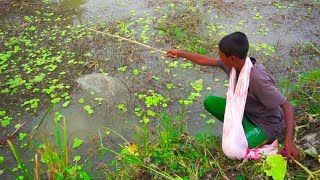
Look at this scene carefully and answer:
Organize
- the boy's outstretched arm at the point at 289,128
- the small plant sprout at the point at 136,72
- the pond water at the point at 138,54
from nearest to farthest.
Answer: the boy's outstretched arm at the point at 289,128 → the pond water at the point at 138,54 → the small plant sprout at the point at 136,72

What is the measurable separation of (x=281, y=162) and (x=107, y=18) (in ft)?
15.0

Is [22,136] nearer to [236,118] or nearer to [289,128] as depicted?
[236,118]

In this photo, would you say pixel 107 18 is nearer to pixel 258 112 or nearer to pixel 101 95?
pixel 101 95

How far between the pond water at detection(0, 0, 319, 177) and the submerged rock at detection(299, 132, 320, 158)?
957mm

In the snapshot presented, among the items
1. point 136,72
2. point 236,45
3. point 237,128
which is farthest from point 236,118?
point 136,72

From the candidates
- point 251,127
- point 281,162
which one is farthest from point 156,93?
point 281,162

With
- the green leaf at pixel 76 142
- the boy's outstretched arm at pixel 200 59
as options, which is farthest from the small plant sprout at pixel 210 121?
the green leaf at pixel 76 142

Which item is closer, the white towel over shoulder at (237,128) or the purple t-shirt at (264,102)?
the purple t-shirt at (264,102)

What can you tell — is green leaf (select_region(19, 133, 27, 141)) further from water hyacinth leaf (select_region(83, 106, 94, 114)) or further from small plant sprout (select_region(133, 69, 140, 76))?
small plant sprout (select_region(133, 69, 140, 76))

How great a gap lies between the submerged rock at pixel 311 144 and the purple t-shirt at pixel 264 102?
0.88ft

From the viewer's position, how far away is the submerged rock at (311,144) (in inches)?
99.7

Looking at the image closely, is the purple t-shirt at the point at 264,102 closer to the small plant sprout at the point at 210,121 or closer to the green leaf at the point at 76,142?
the small plant sprout at the point at 210,121

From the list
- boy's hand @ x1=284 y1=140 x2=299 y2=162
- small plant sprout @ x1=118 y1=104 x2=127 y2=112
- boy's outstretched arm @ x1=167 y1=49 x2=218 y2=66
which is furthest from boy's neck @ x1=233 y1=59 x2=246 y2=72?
small plant sprout @ x1=118 y1=104 x2=127 y2=112

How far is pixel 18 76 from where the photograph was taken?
4.44 m
